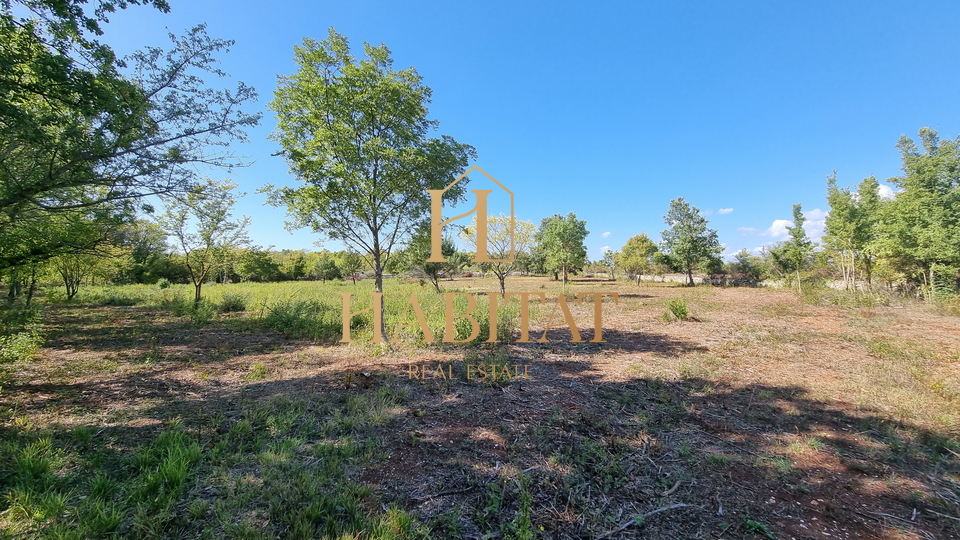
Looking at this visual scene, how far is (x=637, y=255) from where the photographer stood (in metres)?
28.8

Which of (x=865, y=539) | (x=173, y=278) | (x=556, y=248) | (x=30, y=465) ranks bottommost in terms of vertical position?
(x=865, y=539)

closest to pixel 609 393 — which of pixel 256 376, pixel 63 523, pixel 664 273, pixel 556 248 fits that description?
pixel 63 523

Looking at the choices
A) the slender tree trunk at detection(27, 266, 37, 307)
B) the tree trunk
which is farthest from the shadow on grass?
the slender tree trunk at detection(27, 266, 37, 307)

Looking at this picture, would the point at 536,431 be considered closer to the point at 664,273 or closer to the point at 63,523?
the point at 63,523

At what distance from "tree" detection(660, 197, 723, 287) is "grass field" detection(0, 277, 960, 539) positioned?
18848 mm

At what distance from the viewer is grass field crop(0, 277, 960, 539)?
83.0 inches

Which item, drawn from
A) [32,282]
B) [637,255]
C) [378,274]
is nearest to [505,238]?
[378,274]

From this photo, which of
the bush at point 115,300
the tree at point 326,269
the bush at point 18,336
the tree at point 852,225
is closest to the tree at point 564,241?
the tree at point 852,225

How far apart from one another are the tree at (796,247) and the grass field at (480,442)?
794 inches

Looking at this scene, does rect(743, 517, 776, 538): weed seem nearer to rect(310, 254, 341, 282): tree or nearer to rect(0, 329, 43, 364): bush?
rect(0, 329, 43, 364): bush

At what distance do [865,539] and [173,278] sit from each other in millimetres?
38055

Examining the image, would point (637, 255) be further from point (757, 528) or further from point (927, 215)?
point (757, 528)

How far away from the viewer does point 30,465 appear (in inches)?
94.7

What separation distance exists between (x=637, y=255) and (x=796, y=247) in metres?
10.6
